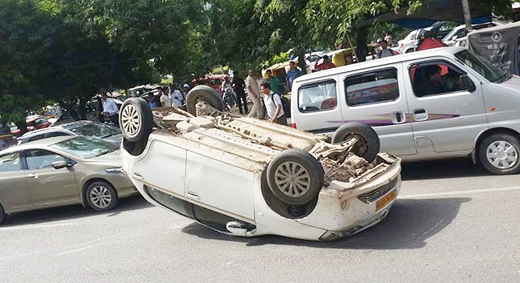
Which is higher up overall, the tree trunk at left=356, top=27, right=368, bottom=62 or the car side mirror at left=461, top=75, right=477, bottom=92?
the tree trunk at left=356, top=27, right=368, bottom=62

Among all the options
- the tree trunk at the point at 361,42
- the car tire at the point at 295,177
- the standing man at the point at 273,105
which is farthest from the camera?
the tree trunk at the point at 361,42

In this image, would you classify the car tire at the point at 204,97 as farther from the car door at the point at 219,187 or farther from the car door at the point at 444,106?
the car door at the point at 444,106

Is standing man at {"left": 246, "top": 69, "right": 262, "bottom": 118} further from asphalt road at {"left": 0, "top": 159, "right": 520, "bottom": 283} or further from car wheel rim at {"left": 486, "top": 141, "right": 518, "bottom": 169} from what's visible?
car wheel rim at {"left": 486, "top": 141, "right": 518, "bottom": 169}

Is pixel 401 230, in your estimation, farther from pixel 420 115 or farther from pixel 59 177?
pixel 59 177

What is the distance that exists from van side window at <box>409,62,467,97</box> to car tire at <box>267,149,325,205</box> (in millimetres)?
3006

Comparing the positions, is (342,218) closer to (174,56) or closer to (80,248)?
(80,248)

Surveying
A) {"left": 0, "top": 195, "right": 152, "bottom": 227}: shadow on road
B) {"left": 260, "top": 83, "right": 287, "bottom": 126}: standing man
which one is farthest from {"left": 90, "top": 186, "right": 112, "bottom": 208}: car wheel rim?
{"left": 260, "top": 83, "right": 287, "bottom": 126}: standing man

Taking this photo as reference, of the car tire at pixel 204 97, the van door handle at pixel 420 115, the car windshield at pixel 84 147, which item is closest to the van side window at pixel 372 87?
the van door handle at pixel 420 115

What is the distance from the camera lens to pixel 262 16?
14.1 m

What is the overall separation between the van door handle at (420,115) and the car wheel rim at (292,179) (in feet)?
9.84

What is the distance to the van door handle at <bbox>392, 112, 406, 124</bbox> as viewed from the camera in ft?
26.4

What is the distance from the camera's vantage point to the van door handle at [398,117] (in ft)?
26.4

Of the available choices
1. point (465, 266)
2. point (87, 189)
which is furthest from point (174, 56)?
point (465, 266)

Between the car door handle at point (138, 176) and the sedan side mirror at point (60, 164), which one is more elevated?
the car door handle at point (138, 176)
